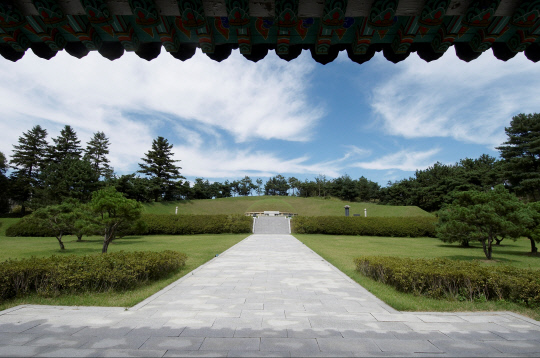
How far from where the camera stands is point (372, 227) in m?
23.1

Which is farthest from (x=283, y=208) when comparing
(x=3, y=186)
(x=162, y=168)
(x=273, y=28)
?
(x=273, y=28)

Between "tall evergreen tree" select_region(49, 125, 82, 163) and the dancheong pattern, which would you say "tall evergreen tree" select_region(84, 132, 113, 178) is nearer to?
"tall evergreen tree" select_region(49, 125, 82, 163)

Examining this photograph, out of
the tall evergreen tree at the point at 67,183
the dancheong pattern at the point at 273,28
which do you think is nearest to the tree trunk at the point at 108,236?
the dancheong pattern at the point at 273,28

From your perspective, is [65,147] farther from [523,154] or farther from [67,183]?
[523,154]

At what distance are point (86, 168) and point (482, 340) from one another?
3789 cm

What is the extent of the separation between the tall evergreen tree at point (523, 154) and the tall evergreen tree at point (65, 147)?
195 feet

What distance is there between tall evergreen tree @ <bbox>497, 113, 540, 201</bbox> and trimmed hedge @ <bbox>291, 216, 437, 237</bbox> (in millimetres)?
17917

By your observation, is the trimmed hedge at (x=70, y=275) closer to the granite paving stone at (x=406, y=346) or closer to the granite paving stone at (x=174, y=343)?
the granite paving stone at (x=174, y=343)

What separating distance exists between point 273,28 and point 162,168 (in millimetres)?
47071

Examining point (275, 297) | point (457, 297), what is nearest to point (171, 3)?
point (275, 297)

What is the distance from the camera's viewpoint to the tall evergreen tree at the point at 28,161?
120 feet

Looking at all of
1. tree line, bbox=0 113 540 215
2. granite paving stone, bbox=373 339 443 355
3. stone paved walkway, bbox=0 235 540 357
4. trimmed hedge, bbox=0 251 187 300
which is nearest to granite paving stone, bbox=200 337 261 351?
stone paved walkway, bbox=0 235 540 357

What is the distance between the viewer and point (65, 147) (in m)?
40.8

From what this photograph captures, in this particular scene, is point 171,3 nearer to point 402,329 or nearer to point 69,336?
point 69,336
